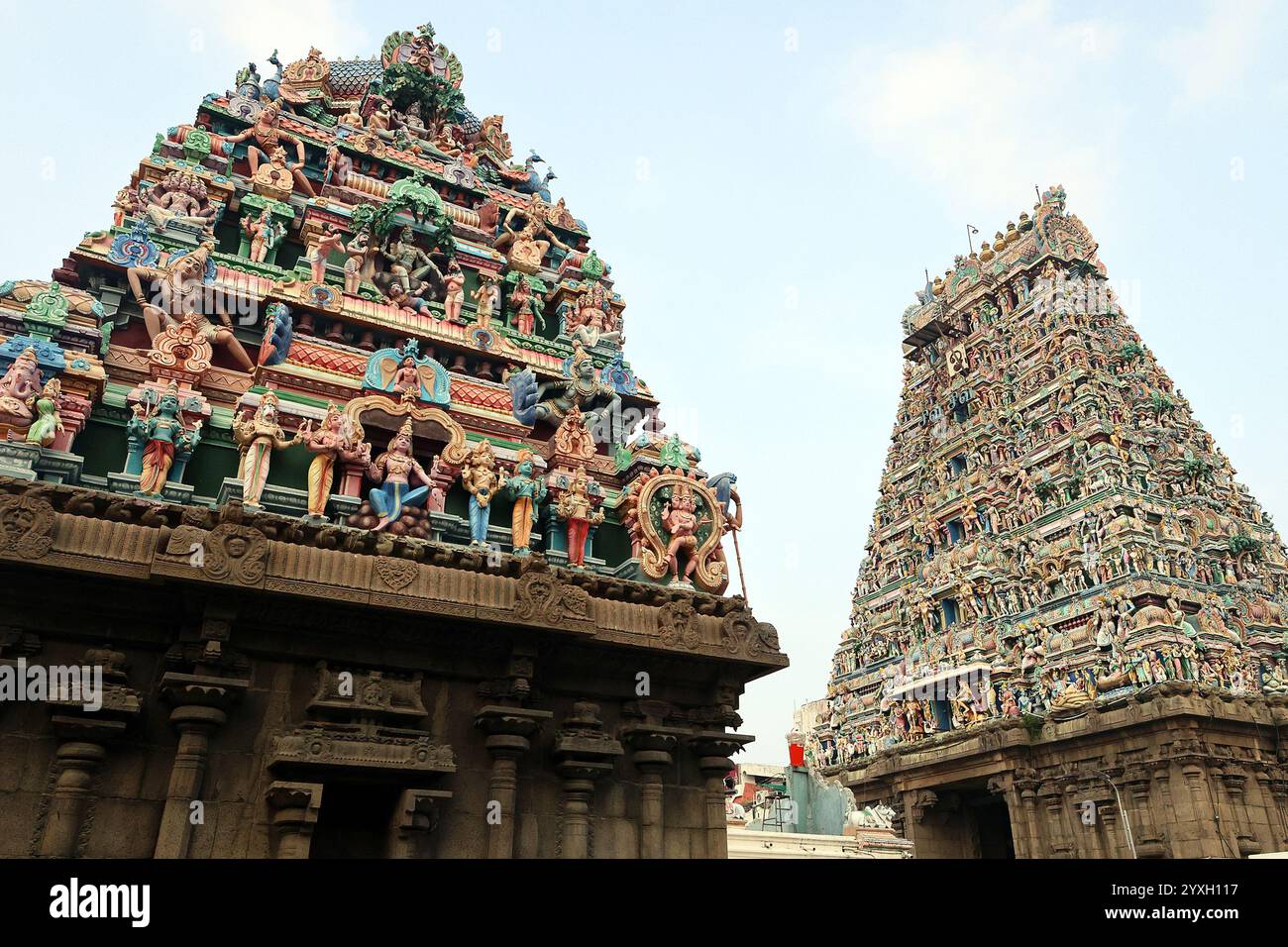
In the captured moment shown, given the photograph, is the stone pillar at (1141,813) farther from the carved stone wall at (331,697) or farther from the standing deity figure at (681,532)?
the carved stone wall at (331,697)

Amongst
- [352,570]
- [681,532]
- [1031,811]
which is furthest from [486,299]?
[1031,811]

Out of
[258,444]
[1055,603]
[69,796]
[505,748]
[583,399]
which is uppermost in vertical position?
[1055,603]

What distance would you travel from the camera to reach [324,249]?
55.4 ft

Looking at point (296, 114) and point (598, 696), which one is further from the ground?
point (296, 114)

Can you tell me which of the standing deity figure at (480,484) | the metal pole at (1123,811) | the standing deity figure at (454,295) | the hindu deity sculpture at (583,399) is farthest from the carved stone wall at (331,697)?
the metal pole at (1123,811)

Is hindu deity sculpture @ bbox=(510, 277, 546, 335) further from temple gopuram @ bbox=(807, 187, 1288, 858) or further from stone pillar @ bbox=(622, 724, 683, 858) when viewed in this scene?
temple gopuram @ bbox=(807, 187, 1288, 858)

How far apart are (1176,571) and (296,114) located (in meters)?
33.9

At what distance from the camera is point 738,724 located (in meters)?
13.1

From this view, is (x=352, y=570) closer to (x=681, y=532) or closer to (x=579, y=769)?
(x=579, y=769)

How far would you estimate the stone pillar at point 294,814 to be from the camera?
31.9 feet

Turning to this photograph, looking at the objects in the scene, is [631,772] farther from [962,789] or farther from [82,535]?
[962,789]

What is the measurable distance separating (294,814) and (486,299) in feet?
36.8

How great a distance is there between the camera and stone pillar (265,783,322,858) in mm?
9711

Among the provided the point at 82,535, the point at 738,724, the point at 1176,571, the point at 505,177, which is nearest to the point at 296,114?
the point at 505,177
